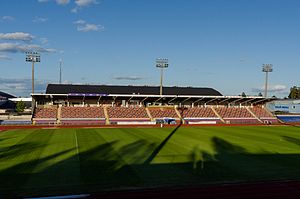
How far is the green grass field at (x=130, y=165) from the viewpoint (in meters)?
14.4

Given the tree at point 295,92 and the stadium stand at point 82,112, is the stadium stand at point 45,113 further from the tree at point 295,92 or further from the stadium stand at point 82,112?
the tree at point 295,92

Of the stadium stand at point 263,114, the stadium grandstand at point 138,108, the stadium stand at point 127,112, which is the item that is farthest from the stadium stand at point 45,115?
the stadium stand at point 263,114

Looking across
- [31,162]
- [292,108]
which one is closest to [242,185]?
[31,162]

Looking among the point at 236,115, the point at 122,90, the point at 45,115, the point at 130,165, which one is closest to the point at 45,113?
the point at 45,115

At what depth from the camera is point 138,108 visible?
58406 millimetres

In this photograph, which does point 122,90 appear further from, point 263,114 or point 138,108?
point 263,114

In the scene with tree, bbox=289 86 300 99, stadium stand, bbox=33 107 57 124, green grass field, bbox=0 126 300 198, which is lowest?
stadium stand, bbox=33 107 57 124

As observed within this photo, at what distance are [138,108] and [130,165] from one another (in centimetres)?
4030

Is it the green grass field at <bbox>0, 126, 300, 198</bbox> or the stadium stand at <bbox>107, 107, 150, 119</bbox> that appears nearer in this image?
the green grass field at <bbox>0, 126, 300, 198</bbox>

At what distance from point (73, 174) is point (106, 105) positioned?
42.7 meters

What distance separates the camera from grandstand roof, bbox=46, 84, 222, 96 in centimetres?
6450

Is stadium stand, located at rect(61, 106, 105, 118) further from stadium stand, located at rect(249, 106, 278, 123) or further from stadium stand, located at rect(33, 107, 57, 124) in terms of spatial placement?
stadium stand, located at rect(249, 106, 278, 123)

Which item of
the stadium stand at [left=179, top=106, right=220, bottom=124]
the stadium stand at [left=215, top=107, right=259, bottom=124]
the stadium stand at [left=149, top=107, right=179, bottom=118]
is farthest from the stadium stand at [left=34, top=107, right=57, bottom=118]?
the stadium stand at [left=215, top=107, right=259, bottom=124]

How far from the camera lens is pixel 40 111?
52750 mm
